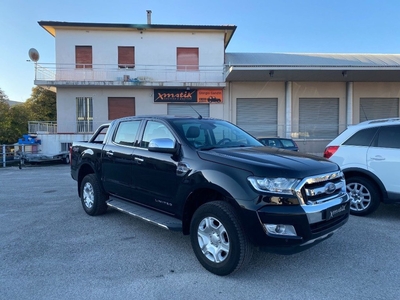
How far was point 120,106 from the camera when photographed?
64.6ft

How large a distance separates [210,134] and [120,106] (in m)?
16.7

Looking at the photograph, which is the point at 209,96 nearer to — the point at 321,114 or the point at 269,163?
the point at 321,114

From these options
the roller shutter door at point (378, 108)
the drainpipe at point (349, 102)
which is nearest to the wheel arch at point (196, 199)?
the drainpipe at point (349, 102)

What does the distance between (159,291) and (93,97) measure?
61.0 feet

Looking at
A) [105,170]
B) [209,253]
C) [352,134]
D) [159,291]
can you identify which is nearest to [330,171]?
[209,253]

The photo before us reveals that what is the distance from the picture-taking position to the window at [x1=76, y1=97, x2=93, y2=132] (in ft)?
64.2

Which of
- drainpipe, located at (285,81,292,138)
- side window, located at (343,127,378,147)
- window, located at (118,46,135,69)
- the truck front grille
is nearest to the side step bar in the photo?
the truck front grille

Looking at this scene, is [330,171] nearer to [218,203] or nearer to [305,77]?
[218,203]

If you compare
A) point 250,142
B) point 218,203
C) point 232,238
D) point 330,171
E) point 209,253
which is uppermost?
point 250,142

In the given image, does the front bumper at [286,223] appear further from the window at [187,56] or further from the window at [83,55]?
the window at [83,55]

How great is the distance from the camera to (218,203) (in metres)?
3.20

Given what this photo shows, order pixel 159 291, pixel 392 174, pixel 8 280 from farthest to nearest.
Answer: pixel 392 174, pixel 8 280, pixel 159 291

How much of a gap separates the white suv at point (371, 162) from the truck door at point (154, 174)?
12.1ft

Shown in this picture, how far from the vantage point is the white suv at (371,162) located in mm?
5078
